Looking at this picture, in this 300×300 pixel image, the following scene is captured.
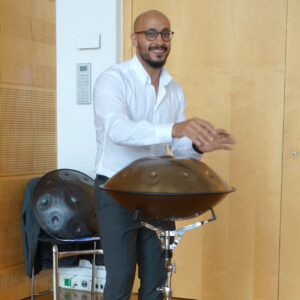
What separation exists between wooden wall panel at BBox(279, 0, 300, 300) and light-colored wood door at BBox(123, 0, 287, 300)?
41 millimetres

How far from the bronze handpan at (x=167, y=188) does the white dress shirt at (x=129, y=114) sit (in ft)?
0.41

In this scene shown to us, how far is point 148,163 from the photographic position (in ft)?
4.86

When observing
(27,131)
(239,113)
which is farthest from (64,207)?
(239,113)

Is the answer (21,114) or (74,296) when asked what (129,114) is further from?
(74,296)

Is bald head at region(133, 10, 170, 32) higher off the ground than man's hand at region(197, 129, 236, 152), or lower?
higher

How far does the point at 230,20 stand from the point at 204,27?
17 cm

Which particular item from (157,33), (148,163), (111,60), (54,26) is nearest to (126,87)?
(157,33)

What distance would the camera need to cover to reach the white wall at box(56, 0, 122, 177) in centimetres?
314

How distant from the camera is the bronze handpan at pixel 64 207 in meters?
2.74

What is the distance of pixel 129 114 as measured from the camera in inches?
71.8

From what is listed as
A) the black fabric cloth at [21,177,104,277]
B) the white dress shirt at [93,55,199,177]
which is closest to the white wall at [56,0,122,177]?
the black fabric cloth at [21,177,104,277]

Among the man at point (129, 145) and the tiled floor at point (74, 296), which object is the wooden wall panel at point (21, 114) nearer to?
the tiled floor at point (74, 296)

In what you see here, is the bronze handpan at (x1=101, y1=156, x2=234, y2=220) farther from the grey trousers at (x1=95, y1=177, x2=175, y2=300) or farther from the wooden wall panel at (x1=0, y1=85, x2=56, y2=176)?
the wooden wall panel at (x1=0, y1=85, x2=56, y2=176)

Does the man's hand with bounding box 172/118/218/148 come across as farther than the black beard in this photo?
No
